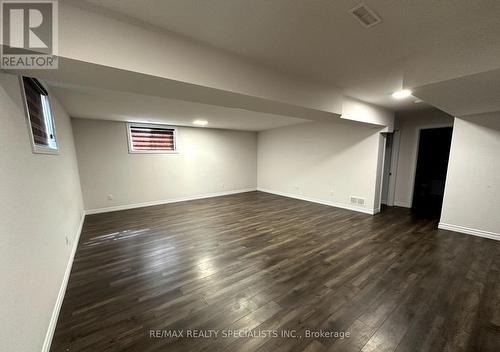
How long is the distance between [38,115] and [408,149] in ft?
24.0

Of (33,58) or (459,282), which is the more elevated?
(33,58)

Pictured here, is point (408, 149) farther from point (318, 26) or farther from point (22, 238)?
point (22, 238)

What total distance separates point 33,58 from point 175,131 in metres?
4.79

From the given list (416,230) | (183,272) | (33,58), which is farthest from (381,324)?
(33,58)

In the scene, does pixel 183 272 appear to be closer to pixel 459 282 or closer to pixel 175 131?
pixel 459 282

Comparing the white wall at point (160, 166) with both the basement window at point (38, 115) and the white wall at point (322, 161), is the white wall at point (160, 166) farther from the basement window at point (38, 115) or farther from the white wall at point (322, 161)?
the basement window at point (38, 115)

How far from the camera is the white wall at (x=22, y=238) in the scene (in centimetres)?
110

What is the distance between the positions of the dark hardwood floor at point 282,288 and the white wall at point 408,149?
1.72 meters

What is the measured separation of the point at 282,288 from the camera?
220 centimetres

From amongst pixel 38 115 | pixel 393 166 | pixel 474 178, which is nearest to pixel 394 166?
pixel 393 166

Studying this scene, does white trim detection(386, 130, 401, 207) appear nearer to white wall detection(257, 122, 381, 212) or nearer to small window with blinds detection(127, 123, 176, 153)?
white wall detection(257, 122, 381, 212)

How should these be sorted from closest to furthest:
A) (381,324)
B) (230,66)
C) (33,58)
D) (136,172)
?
1. (33,58)
2. (381,324)
3. (230,66)
4. (136,172)

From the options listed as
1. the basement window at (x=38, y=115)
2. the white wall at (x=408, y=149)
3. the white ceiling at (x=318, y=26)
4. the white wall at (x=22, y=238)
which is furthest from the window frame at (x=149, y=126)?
the white wall at (x=408, y=149)

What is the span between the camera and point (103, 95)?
9.36 feet
